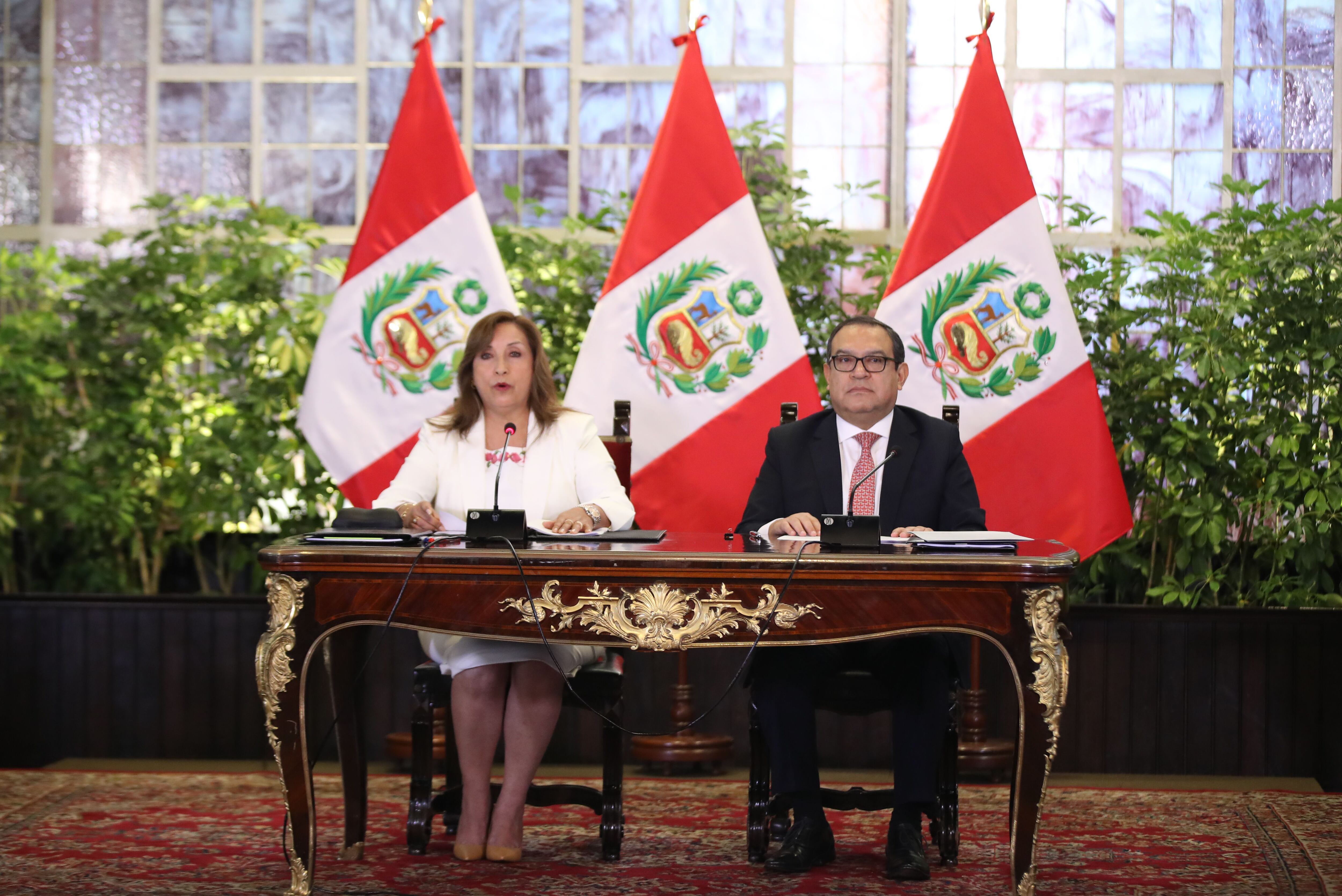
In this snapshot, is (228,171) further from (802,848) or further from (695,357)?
(802,848)

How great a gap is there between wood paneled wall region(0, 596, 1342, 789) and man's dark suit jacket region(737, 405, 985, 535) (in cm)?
99

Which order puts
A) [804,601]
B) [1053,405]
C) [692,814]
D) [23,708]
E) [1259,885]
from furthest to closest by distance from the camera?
[23,708] < [1053,405] < [692,814] < [1259,885] < [804,601]

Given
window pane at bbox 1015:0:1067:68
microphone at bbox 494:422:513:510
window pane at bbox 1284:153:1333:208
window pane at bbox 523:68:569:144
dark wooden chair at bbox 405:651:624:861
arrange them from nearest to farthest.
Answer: microphone at bbox 494:422:513:510 < dark wooden chair at bbox 405:651:624:861 < window pane at bbox 1284:153:1333:208 < window pane at bbox 1015:0:1067:68 < window pane at bbox 523:68:569:144

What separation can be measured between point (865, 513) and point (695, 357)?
1.03 m

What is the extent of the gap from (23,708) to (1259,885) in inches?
125

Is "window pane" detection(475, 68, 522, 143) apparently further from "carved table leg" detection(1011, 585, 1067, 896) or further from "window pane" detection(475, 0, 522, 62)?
"carved table leg" detection(1011, 585, 1067, 896)

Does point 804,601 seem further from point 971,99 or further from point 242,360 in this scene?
point 242,360

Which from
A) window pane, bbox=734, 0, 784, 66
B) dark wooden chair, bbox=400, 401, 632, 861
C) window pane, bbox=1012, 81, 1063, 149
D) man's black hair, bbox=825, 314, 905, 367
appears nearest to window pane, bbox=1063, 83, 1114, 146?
window pane, bbox=1012, 81, 1063, 149

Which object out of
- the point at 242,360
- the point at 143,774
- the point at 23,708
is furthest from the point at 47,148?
the point at 143,774

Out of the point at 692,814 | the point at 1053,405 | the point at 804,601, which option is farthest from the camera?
the point at 1053,405

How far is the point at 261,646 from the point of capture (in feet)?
7.59

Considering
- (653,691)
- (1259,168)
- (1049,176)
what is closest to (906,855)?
(653,691)

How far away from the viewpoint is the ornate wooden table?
7.23 ft

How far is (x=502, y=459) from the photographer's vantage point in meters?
2.55
